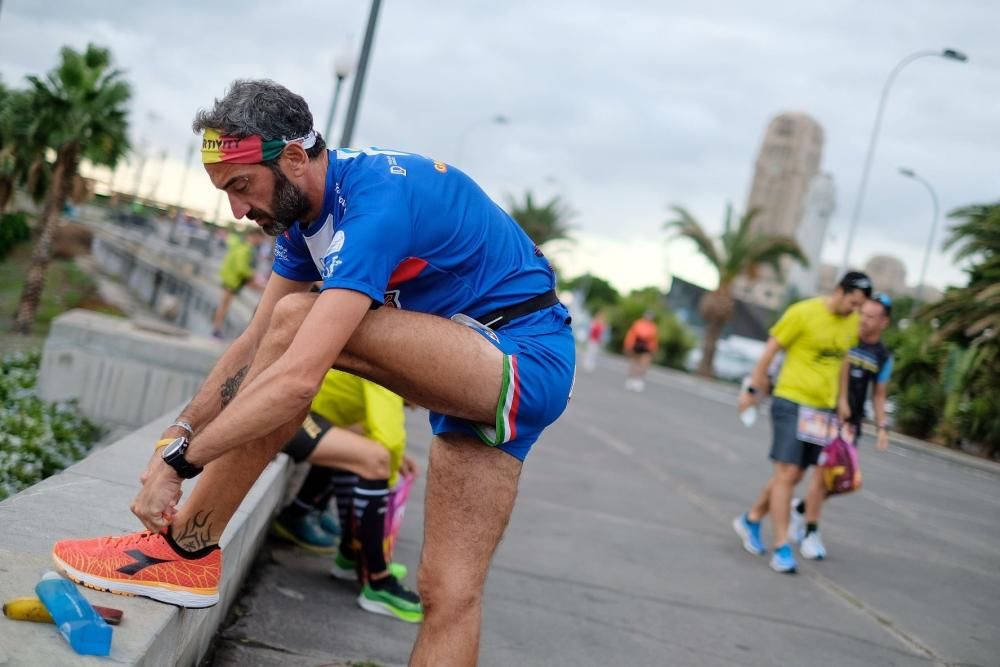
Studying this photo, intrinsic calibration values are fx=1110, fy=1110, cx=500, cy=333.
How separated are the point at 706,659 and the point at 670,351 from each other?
4483cm

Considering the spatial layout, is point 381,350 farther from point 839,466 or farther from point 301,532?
point 839,466

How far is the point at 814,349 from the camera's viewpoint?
23.8ft

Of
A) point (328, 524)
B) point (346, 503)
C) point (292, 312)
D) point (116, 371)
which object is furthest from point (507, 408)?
point (116, 371)

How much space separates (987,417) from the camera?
2525 cm

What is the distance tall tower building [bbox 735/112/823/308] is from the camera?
522 feet

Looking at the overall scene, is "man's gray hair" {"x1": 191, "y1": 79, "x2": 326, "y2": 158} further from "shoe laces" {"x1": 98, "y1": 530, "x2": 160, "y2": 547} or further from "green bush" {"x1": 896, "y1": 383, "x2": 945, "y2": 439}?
"green bush" {"x1": 896, "y1": 383, "x2": 945, "y2": 439}

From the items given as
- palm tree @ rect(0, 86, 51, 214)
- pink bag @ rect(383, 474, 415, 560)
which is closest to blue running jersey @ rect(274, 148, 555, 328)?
pink bag @ rect(383, 474, 415, 560)

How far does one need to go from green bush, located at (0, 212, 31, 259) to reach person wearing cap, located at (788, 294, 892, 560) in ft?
108

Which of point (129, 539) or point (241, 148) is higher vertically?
point (241, 148)

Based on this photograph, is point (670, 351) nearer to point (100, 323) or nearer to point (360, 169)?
point (100, 323)

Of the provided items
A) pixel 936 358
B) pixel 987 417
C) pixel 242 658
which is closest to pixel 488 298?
pixel 242 658

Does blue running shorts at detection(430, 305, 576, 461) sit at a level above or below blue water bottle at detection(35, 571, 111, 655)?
above

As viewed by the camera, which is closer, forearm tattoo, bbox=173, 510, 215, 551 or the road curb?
forearm tattoo, bbox=173, 510, 215, 551

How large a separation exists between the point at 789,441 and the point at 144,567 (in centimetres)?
510
